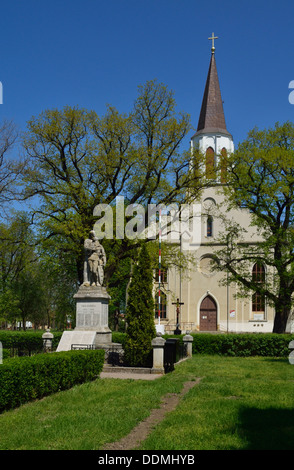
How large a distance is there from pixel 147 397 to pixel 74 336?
7.72 meters

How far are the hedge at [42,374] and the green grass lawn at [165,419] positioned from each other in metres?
0.28

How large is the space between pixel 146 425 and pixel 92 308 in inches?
413

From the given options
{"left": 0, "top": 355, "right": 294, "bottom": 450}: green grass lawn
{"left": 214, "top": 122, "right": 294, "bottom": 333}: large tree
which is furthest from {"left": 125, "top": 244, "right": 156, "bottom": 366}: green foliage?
{"left": 214, "top": 122, "right": 294, "bottom": 333}: large tree

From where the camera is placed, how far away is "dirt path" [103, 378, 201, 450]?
723 centimetres

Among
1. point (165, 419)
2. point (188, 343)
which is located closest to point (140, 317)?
point (188, 343)

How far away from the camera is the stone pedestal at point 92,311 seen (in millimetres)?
18703

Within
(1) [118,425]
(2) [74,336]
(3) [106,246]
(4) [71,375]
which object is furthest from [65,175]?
(1) [118,425]

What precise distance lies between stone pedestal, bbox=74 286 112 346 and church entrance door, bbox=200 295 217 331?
2783 centimetres

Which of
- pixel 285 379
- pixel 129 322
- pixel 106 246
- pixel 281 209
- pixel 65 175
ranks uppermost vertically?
pixel 65 175

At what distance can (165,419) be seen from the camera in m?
8.87

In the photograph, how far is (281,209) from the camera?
27.2 m

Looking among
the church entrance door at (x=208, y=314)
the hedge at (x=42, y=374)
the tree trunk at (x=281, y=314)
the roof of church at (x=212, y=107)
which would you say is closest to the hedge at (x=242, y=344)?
the tree trunk at (x=281, y=314)

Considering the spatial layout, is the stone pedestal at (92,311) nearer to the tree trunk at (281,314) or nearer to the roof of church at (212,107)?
the tree trunk at (281,314)
